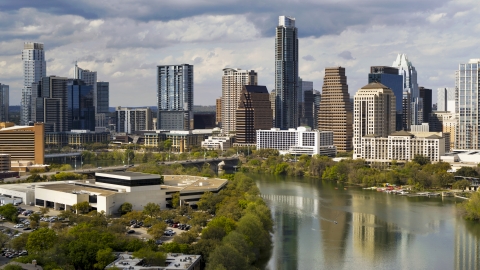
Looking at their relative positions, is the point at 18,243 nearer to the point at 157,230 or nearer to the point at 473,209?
the point at 157,230

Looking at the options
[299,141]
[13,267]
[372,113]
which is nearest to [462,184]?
[372,113]

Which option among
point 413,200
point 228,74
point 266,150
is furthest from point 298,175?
point 228,74

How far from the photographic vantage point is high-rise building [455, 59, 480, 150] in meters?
50.6

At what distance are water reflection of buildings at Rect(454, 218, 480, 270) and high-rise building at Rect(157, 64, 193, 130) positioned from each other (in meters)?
53.9

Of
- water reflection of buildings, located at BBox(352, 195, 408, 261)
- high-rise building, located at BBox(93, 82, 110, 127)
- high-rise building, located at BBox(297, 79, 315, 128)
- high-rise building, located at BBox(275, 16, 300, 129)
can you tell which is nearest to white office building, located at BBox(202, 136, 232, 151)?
high-rise building, located at BBox(275, 16, 300, 129)

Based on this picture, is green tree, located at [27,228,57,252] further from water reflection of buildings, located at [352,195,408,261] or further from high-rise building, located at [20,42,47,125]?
high-rise building, located at [20,42,47,125]

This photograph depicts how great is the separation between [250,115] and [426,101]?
2745 cm

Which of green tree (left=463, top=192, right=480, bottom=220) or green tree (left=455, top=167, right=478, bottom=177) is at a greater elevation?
green tree (left=455, top=167, right=478, bottom=177)

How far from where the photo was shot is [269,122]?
2414 inches

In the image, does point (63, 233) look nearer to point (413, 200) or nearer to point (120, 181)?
point (120, 181)

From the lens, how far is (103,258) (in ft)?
A: 49.0

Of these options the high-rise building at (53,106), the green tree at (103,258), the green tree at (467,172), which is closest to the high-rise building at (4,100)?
the high-rise building at (53,106)

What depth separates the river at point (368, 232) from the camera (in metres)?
18.2

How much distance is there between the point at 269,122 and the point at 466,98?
17.7 m
